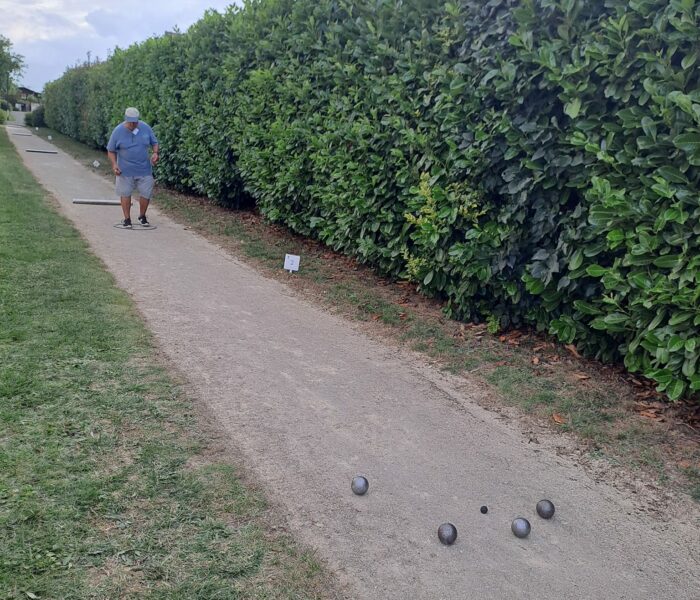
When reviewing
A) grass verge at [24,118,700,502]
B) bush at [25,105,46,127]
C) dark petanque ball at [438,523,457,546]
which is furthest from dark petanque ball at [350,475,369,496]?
bush at [25,105,46,127]

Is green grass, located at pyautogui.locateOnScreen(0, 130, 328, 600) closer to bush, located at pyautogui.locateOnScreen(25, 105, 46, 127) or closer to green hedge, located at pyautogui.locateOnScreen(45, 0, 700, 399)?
green hedge, located at pyautogui.locateOnScreen(45, 0, 700, 399)

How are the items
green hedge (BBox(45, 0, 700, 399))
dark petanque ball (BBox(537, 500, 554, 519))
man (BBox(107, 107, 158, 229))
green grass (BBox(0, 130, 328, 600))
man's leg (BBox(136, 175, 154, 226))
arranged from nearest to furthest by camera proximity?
green grass (BBox(0, 130, 328, 600)), dark petanque ball (BBox(537, 500, 554, 519)), green hedge (BBox(45, 0, 700, 399)), man (BBox(107, 107, 158, 229)), man's leg (BBox(136, 175, 154, 226))

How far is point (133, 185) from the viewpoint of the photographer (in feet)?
35.1

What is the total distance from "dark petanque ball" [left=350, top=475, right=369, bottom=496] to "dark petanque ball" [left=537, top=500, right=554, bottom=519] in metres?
0.90

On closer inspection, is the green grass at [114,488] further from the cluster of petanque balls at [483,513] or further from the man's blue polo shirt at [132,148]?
the man's blue polo shirt at [132,148]

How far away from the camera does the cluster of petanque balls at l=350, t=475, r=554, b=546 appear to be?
3.05m

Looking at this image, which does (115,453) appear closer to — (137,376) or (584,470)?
(137,376)

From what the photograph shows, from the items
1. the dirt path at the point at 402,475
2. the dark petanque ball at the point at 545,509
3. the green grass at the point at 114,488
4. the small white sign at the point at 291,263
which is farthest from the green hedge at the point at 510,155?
the green grass at the point at 114,488

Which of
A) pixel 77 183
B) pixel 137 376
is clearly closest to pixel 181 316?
pixel 137 376

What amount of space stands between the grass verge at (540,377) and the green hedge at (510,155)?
0.24 m

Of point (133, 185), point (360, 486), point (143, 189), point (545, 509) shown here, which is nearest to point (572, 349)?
point (545, 509)

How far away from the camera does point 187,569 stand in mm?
2664

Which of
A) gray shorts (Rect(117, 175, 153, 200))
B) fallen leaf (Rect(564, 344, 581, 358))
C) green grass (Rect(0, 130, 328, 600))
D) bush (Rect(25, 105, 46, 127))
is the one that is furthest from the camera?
bush (Rect(25, 105, 46, 127))

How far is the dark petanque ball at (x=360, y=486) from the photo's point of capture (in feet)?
11.1
